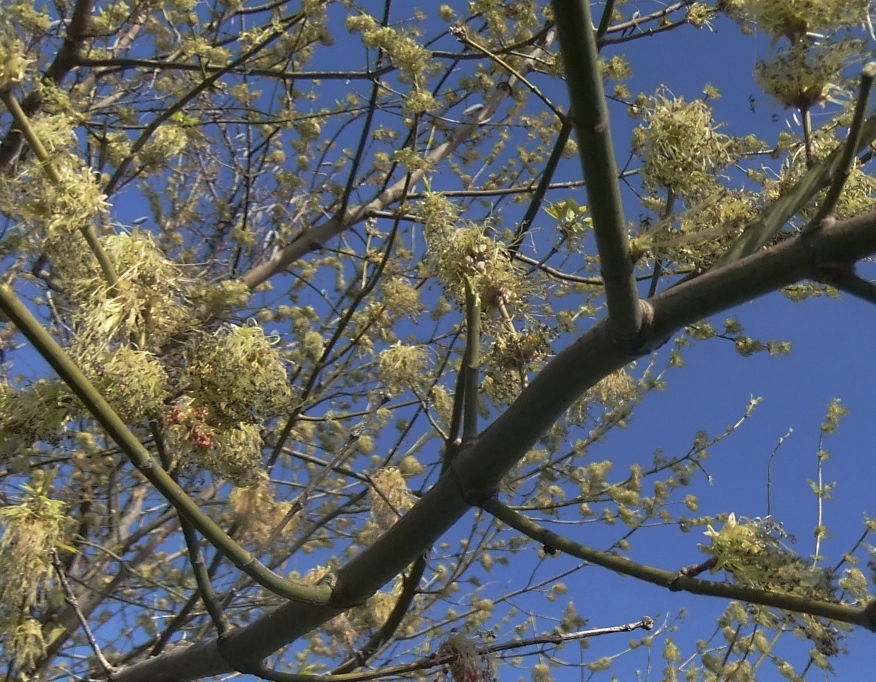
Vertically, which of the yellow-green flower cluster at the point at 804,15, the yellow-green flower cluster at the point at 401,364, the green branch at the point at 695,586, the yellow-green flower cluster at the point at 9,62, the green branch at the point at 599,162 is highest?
the yellow-green flower cluster at the point at 401,364

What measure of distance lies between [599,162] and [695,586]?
66 cm

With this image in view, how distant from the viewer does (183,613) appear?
7.78 ft

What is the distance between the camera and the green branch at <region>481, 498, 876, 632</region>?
41.8 inches

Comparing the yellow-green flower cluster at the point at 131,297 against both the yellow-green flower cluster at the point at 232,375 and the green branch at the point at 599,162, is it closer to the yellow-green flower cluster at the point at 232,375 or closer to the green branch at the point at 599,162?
the yellow-green flower cluster at the point at 232,375

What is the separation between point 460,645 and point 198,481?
2.62 ft

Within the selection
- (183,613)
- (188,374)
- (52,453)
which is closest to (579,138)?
(188,374)

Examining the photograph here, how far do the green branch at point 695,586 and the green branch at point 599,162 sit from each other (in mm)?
370

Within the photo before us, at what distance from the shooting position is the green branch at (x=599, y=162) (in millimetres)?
805

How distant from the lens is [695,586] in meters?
1.15

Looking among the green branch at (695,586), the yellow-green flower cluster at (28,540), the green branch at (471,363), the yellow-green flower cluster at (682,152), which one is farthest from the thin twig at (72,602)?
the yellow-green flower cluster at (682,152)

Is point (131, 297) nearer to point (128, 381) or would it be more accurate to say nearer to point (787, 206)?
point (128, 381)

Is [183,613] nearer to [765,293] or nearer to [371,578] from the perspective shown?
[371,578]

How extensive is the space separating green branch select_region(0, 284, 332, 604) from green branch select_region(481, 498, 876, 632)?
1.63 ft

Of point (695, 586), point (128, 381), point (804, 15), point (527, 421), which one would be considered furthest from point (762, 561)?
point (128, 381)
